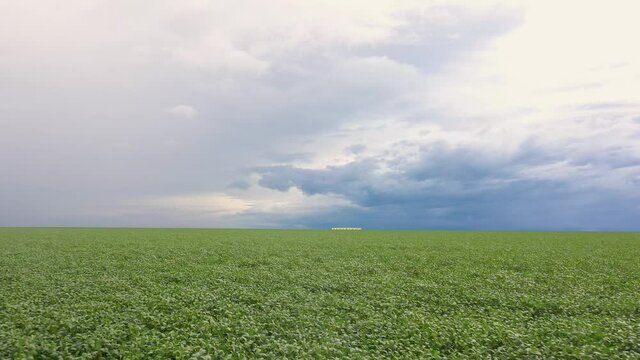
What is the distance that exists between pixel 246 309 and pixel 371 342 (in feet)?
16.8

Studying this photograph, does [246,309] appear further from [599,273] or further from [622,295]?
[599,273]

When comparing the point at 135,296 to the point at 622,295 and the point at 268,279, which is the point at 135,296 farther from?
the point at 622,295

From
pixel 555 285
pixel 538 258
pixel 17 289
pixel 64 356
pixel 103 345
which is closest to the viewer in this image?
pixel 64 356

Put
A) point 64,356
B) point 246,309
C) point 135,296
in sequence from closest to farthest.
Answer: point 64,356 → point 246,309 → point 135,296

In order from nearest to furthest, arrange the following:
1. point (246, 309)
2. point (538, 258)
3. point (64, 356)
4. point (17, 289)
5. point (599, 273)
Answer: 1. point (64, 356)
2. point (246, 309)
3. point (17, 289)
4. point (599, 273)
5. point (538, 258)

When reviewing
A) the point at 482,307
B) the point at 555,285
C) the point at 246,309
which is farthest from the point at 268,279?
the point at 555,285

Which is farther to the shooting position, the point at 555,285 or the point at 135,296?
the point at 555,285

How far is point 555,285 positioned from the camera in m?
20.9

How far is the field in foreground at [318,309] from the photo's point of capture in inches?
467

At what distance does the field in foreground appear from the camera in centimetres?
1185

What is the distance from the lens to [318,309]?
16.0 meters

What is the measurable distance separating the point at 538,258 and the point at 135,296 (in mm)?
26375

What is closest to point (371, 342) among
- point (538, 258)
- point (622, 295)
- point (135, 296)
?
point (135, 296)

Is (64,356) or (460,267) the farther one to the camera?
(460,267)
